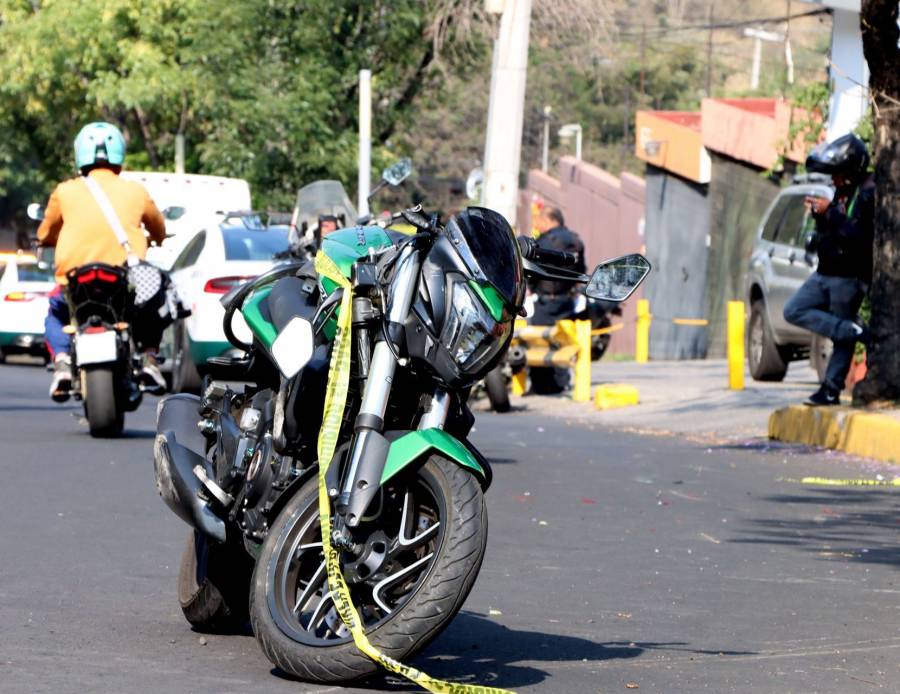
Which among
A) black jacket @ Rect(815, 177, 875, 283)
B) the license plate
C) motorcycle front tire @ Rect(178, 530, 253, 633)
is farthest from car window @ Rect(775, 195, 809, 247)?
motorcycle front tire @ Rect(178, 530, 253, 633)

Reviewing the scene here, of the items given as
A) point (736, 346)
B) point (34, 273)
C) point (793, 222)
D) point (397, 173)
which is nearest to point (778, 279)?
point (793, 222)

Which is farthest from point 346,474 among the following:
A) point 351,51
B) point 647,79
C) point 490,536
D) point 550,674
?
point 647,79

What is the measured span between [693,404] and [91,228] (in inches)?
271

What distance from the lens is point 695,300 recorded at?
1383 inches

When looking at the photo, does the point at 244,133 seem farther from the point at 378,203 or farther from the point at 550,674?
the point at 550,674

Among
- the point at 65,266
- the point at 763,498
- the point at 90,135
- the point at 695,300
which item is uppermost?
the point at 90,135

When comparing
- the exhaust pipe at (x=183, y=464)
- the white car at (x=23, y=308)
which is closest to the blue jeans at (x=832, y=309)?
the exhaust pipe at (x=183, y=464)

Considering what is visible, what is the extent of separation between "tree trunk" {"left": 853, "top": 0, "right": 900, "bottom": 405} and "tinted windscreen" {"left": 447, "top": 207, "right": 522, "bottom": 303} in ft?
27.9

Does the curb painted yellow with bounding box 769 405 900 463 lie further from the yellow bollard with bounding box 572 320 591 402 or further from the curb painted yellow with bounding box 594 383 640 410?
the yellow bollard with bounding box 572 320 591 402

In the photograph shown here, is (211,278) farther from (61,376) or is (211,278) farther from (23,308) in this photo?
(23,308)

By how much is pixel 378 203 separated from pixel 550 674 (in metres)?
35.9

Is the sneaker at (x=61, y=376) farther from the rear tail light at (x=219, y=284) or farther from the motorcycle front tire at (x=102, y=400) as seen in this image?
the rear tail light at (x=219, y=284)

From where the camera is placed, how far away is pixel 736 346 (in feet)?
60.1

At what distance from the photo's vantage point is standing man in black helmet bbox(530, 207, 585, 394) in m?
18.3
